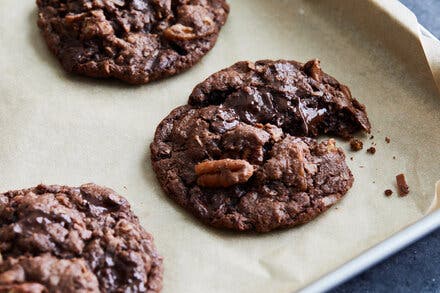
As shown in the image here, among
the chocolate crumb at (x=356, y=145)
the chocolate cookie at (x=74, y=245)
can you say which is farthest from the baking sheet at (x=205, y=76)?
the chocolate cookie at (x=74, y=245)

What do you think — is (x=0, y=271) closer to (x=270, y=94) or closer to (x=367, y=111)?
(x=270, y=94)

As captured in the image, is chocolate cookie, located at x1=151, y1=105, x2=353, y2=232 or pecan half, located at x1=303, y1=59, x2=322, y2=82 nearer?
chocolate cookie, located at x1=151, y1=105, x2=353, y2=232

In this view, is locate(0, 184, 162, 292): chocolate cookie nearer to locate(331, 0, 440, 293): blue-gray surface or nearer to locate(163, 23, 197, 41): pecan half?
locate(331, 0, 440, 293): blue-gray surface

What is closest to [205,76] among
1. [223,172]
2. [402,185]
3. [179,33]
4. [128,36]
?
[179,33]

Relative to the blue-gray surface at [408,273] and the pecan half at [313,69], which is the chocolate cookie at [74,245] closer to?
the blue-gray surface at [408,273]

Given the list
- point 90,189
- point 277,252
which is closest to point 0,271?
point 90,189

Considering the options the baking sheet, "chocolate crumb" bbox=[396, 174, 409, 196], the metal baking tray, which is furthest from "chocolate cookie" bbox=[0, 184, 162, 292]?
"chocolate crumb" bbox=[396, 174, 409, 196]
